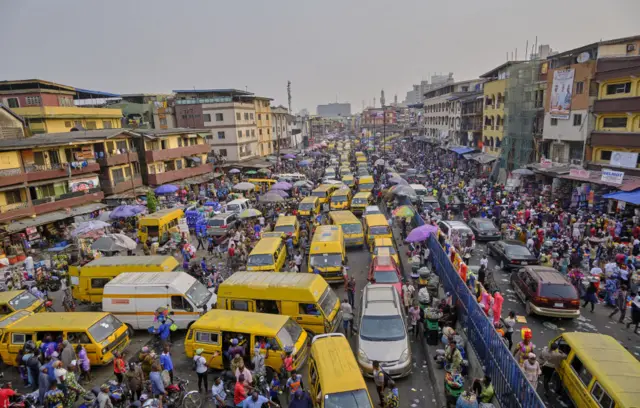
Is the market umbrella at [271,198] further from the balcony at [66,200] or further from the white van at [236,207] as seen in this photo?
the balcony at [66,200]

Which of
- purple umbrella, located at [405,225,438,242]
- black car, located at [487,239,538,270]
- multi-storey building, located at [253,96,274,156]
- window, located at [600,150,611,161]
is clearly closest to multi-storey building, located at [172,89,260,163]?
multi-storey building, located at [253,96,274,156]

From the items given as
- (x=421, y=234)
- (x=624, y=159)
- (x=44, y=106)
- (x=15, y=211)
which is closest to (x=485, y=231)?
(x=421, y=234)

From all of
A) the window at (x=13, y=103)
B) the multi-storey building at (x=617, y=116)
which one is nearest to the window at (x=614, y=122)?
the multi-storey building at (x=617, y=116)

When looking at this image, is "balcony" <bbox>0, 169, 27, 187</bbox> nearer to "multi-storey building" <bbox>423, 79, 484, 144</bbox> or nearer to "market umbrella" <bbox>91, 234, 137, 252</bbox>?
"market umbrella" <bbox>91, 234, 137, 252</bbox>

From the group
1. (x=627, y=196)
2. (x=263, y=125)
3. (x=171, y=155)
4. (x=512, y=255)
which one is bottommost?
(x=512, y=255)

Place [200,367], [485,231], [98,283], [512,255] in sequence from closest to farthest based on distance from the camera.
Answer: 1. [200,367]
2. [98,283]
3. [512,255]
4. [485,231]

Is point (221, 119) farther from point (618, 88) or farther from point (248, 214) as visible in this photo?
point (618, 88)
